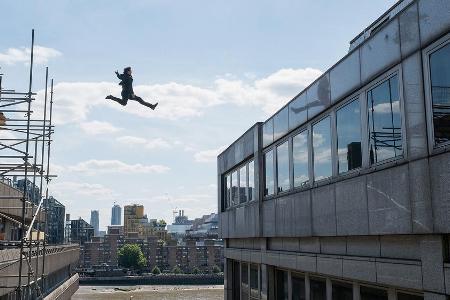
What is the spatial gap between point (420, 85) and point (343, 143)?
3.44 m

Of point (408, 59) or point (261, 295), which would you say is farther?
point (261, 295)

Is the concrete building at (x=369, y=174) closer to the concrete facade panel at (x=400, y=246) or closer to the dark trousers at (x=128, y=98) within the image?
the concrete facade panel at (x=400, y=246)

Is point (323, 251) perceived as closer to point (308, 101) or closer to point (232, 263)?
point (308, 101)

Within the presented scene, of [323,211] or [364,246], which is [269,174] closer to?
[323,211]

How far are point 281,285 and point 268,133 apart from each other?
5.18 metres

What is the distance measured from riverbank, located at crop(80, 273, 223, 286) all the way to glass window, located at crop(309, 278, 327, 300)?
140127 millimetres

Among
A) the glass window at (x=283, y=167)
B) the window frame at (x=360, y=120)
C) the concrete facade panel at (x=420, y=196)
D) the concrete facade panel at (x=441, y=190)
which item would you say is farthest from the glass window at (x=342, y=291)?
the concrete facade panel at (x=441, y=190)

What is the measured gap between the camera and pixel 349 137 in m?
11.9

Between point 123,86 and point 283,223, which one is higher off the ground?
point 123,86

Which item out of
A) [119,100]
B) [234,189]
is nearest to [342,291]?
[119,100]

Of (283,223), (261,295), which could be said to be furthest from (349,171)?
(261,295)

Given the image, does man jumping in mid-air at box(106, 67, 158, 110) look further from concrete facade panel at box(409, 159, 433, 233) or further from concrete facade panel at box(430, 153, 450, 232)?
concrete facade panel at box(430, 153, 450, 232)

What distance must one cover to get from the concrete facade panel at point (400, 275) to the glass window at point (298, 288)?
16.5ft

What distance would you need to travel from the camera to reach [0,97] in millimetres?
19141
